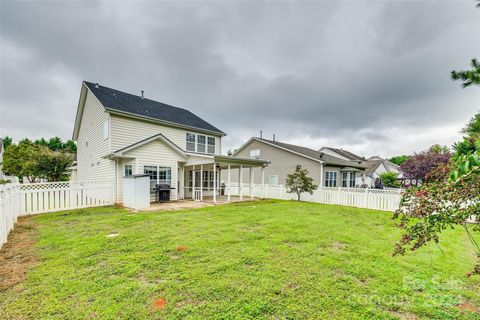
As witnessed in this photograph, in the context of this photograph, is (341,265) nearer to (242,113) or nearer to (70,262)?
(70,262)

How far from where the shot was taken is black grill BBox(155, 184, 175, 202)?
1246 centimetres

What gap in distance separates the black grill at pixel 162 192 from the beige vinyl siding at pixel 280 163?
10280 millimetres

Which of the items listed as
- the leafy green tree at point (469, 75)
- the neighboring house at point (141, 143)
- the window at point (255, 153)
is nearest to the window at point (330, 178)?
the neighboring house at point (141, 143)

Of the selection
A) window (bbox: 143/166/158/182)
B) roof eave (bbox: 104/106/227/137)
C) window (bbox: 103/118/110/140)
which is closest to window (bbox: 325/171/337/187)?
roof eave (bbox: 104/106/227/137)

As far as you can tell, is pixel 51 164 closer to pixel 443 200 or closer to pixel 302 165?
pixel 302 165

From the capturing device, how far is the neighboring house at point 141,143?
12.2 meters

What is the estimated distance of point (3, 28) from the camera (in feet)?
33.7

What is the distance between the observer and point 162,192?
12602 millimetres

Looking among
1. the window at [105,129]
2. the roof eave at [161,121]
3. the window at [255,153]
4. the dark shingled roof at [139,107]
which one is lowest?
the window at [255,153]

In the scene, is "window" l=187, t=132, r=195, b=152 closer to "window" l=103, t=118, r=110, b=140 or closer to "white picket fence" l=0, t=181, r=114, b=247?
"window" l=103, t=118, r=110, b=140

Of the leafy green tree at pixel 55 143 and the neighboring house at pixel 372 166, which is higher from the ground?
the leafy green tree at pixel 55 143

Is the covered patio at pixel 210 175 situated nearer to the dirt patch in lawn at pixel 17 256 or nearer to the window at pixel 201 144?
the window at pixel 201 144

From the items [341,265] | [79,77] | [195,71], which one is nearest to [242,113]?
[195,71]

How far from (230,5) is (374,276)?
11.9 m
